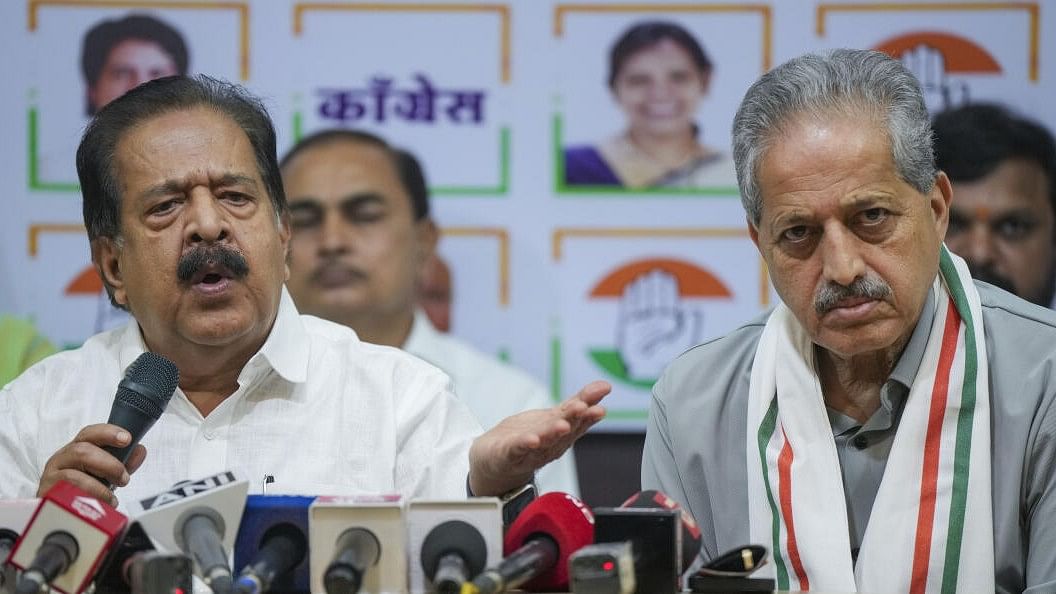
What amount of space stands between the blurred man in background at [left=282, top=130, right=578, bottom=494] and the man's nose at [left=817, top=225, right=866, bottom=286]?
5.25 ft

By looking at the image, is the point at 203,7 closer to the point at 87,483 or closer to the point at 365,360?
the point at 365,360

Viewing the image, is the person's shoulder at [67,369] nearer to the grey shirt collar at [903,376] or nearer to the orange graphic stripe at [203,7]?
the orange graphic stripe at [203,7]

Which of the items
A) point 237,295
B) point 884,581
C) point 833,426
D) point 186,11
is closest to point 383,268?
point 186,11

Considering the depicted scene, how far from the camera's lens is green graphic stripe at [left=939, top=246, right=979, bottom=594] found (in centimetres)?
203

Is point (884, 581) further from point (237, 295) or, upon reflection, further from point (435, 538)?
point (237, 295)

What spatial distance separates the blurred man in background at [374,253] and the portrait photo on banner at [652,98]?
468mm

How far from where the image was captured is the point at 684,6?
11.8ft

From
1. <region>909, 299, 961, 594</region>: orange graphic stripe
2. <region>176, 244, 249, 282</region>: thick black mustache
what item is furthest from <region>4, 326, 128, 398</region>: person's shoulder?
<region>909, 299, 961, 594</region>: orange graphic stripe

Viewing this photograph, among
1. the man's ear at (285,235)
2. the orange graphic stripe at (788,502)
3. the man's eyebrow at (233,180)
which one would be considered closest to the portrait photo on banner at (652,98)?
the man's ear at (285,235)

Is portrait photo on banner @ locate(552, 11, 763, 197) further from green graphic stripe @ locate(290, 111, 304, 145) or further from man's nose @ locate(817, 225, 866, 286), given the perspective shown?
man's nose @ locate(817, 225, 866, 286)

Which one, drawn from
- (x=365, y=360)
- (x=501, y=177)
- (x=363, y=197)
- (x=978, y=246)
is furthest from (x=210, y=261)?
(x=978, y=246)

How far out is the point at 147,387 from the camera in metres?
1.93

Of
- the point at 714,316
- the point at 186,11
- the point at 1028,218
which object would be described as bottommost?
the point at 714,316

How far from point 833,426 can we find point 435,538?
91 centimetres
